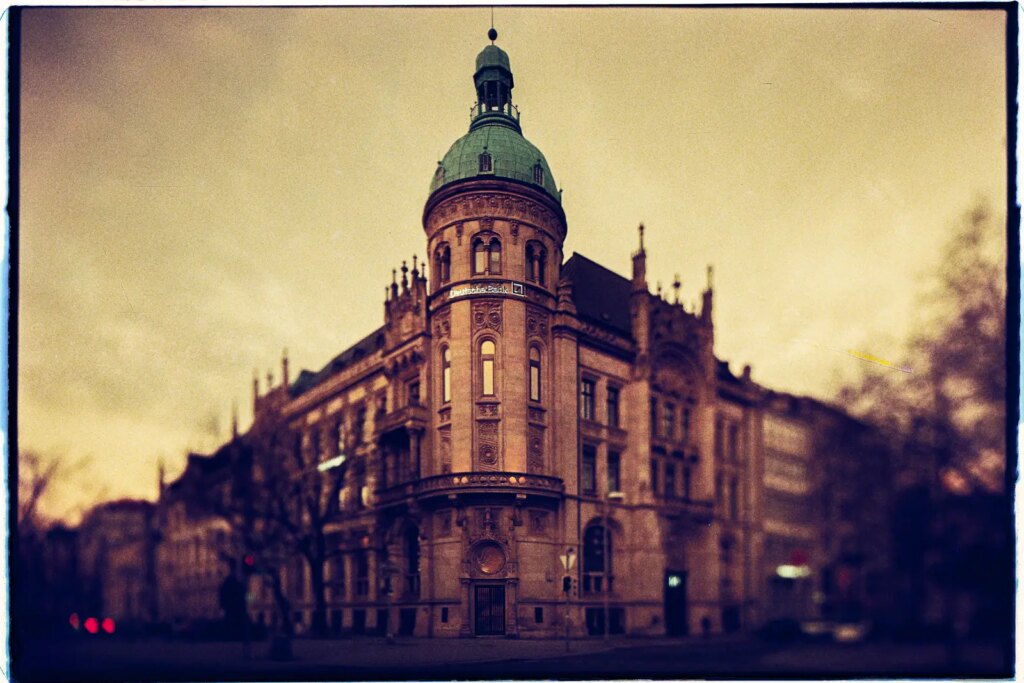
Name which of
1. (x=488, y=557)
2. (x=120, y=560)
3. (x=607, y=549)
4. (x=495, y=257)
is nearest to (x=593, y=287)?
(x=495, y=257)

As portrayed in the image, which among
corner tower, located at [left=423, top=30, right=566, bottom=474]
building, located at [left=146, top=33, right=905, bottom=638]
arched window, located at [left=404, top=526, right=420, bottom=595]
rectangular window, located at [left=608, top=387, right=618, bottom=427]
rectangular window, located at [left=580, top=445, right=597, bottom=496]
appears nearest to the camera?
building, located at [left=146, top=33, right=905, bottom=638]

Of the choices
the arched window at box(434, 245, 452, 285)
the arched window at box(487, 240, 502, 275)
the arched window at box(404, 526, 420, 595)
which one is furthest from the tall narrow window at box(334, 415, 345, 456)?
the arched window at box(487, 240, 502, 275)

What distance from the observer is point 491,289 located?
95.3 ft

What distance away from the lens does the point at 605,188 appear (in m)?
29.2

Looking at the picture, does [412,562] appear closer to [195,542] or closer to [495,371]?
[495,371]

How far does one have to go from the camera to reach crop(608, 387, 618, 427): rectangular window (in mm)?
30969

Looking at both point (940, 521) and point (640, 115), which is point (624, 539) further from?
point (640, 115)

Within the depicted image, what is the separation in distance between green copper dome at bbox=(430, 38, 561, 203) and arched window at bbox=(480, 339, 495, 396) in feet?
16.1

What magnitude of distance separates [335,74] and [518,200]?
6392 millimetres

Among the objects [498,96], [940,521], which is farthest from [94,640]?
[940,521]

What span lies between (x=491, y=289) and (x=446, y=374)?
Result: 2.90m

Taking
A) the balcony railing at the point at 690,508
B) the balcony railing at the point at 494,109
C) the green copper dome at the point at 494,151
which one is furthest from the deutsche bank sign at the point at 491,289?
the balcony railing at the point at 690,508

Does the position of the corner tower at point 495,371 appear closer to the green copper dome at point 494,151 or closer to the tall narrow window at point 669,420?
the green copper dome at point 494,151

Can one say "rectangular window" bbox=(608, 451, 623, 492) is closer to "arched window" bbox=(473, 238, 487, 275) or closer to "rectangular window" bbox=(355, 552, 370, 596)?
"arched window" bbox=(473, 238, 487, 275)
